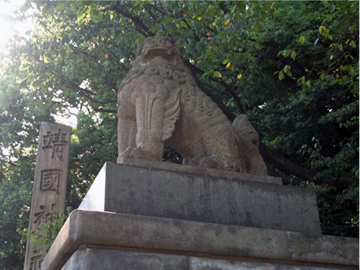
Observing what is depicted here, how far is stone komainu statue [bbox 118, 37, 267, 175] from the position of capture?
12.4 ft

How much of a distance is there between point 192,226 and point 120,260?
1.71 feet

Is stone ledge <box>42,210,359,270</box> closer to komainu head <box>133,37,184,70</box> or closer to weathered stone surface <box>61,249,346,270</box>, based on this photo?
weathered stone surface <box>61,249,346,270</box>

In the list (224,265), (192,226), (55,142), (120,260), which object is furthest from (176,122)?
(55,142)

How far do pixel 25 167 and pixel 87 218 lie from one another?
11.3 metres

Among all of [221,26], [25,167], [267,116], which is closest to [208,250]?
[221,26]

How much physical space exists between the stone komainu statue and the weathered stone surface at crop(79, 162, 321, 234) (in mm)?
371

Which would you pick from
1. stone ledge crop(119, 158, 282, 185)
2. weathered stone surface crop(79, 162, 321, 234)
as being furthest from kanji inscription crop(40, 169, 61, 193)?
stone ledge crop(119, 158, 282, 185)

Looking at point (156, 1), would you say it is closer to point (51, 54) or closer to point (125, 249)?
point (51, 54)

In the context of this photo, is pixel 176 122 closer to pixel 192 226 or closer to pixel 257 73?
pixel 192 226

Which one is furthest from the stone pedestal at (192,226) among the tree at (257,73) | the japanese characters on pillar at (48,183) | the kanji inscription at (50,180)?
the kanji inscription at (50,180)

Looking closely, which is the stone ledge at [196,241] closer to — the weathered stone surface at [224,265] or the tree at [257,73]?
the weathered stone surface at [224,265]

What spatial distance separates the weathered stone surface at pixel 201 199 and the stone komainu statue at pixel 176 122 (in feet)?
1.22

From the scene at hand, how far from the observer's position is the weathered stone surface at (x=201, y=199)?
3.10 m

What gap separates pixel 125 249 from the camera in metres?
2.77
